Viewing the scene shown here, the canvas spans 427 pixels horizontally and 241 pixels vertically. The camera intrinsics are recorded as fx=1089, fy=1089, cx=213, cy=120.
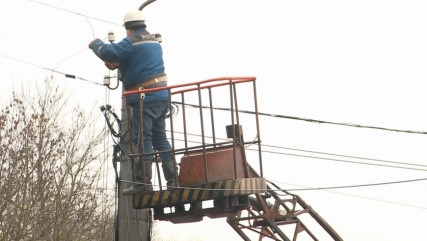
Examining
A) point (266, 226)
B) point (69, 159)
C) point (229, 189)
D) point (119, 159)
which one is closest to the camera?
point (229, 189)

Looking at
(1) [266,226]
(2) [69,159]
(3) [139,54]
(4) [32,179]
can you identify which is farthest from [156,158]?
(2) [69,159]

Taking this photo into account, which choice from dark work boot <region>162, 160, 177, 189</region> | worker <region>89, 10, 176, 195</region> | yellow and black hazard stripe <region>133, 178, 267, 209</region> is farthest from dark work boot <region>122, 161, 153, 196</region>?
dark work boot <region>162, 160, 177, 189</region>

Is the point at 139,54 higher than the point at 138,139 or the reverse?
higher

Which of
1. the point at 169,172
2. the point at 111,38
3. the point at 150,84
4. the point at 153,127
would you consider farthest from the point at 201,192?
the point at 111,38

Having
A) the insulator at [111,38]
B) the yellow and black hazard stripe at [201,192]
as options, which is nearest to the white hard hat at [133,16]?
the insulator at [111,38]

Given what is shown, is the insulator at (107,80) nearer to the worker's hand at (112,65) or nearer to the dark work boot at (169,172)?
the worker's hand at (112,65)

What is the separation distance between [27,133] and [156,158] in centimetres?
1792

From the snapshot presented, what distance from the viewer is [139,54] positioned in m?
14.7

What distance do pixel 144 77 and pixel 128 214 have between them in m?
1.87

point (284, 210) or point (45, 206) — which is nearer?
point (284, 210)

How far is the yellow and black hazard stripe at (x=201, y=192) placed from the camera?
46.0 ft

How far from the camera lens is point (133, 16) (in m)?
14.9

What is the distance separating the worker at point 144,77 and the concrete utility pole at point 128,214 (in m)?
0.15

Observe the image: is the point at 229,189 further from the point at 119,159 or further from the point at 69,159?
the point at 69,159
